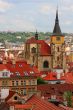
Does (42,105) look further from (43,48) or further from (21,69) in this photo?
(43,48)

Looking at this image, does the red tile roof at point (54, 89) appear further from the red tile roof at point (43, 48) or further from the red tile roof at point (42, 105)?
the red tile roof at point (43, 48)

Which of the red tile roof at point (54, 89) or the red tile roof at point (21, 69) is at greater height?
the red tile roof at point (21, 69)

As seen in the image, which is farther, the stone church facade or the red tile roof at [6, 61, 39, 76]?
the stone church facade

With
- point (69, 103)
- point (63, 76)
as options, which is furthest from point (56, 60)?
point (69, 103)

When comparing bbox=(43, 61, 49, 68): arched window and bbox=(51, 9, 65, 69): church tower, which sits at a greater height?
bbox=(51, 9, 65, 69): church tower

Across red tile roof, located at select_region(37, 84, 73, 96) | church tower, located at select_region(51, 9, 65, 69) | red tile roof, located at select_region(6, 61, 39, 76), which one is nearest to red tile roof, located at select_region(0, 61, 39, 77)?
red tile roof, located at select_region(6, 61, 39, 76)

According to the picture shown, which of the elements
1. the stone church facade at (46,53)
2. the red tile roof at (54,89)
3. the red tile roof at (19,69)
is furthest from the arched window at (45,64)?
the red tile roof at (19,69)

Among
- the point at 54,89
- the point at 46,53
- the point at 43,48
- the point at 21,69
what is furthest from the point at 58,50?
the point at 54,89

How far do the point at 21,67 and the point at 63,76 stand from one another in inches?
965

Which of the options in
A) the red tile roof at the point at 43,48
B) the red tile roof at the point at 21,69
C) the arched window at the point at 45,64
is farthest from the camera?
the arched window at the point at 45,64

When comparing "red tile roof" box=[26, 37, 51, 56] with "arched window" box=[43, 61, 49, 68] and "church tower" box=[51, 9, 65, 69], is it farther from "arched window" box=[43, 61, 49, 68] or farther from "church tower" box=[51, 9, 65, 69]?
"arched window" box=[43, 61, 49, 68]

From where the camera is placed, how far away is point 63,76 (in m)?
103

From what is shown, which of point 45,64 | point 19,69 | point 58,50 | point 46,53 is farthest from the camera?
point 58,50

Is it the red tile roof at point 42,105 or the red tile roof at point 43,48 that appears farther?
the red tile roof at point 43,48
